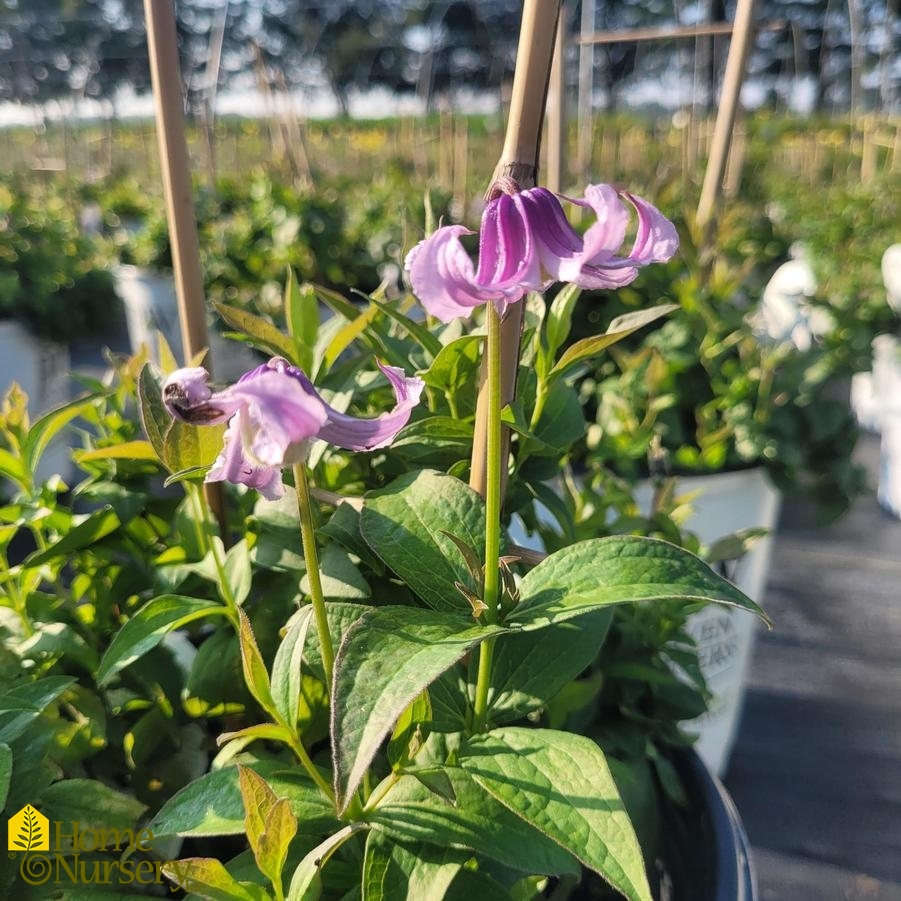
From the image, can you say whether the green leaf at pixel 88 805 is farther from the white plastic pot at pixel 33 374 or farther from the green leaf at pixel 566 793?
the white plastic pot at pixel 33 374

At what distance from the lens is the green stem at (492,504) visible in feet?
1.03

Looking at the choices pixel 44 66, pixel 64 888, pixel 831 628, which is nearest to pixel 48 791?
pixel 64 888

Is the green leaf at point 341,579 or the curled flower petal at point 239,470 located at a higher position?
the curled flower petal at point 239,470

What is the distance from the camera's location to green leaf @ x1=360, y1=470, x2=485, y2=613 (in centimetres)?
38

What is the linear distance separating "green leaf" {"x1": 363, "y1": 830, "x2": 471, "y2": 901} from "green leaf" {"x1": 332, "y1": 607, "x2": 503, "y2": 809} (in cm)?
9

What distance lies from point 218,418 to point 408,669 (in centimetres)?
11

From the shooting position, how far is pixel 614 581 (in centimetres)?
33

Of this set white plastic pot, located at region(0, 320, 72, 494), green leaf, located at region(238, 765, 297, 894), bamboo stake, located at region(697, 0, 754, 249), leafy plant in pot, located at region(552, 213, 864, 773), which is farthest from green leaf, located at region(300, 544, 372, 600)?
white plastic pot, located at region(0, 320, 72, 494)

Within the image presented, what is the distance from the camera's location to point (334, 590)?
16.4 inches

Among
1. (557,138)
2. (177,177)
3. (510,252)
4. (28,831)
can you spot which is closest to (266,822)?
(28,831)

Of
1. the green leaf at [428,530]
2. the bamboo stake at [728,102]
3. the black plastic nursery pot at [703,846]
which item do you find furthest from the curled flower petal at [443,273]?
the bamboo stake at [728,102]

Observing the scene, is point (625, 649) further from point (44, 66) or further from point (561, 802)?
point (44, 66)

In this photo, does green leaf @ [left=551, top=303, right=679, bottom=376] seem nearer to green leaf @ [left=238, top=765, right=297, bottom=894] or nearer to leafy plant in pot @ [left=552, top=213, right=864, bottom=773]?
green leaf @ [left=238, top=765, right=297, bottom=894]

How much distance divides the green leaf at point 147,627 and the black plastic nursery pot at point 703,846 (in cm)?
29
